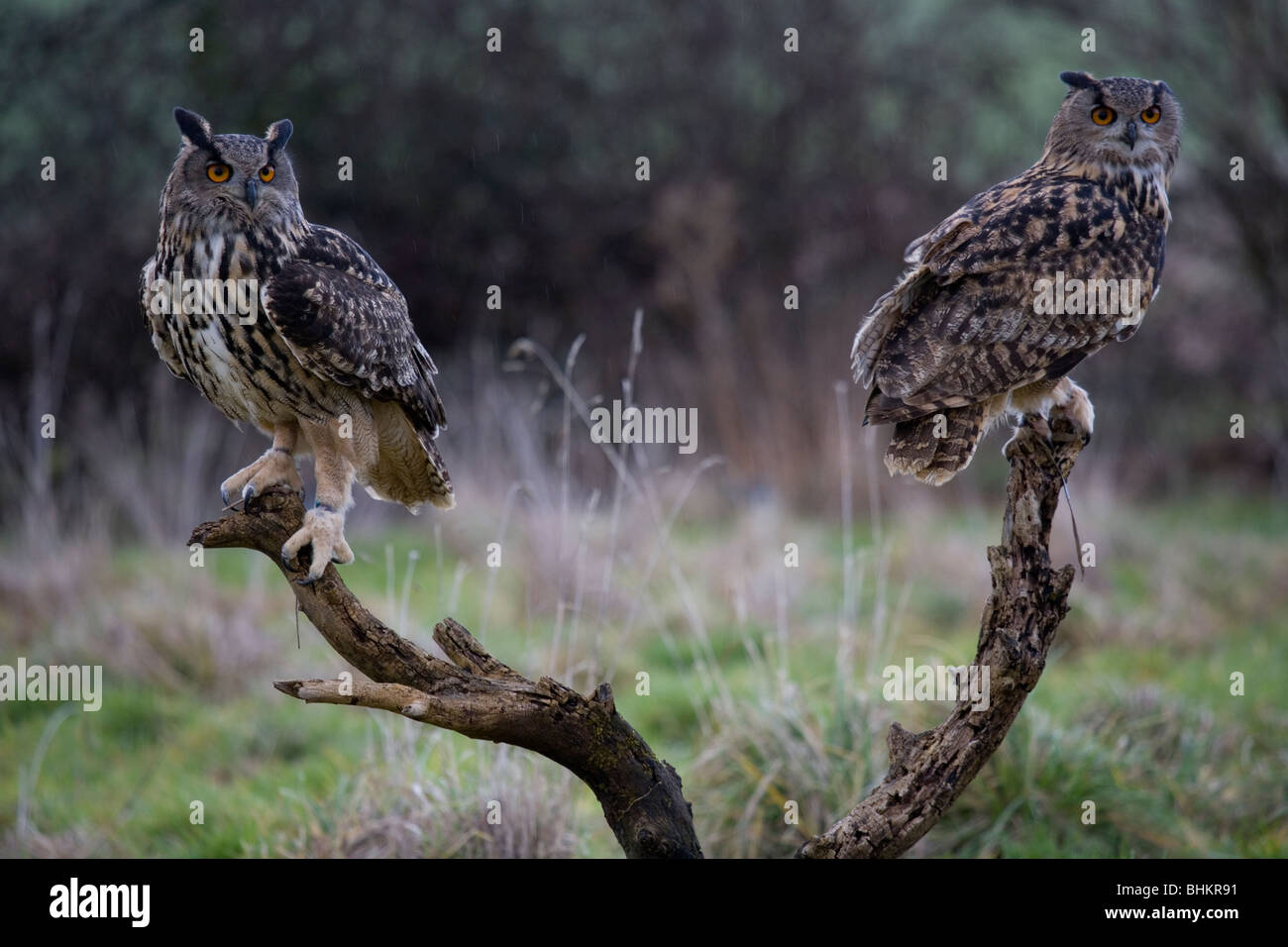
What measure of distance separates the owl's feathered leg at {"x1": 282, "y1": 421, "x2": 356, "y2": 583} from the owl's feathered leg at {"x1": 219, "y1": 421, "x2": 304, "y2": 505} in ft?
0.24

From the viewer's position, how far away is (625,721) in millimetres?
2867

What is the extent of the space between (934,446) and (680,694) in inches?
105

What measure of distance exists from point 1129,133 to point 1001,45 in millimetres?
9732

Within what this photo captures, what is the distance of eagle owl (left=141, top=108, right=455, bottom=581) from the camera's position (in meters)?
2.99

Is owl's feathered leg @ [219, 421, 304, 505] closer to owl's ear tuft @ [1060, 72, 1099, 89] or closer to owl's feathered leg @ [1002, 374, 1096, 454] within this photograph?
owl's feathered leg @ [1002, 374, 1096, 454]

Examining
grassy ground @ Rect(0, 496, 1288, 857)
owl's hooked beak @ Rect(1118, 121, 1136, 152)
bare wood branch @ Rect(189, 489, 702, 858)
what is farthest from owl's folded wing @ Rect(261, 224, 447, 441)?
owl's hooked beak @ Rect(1118, 121, 1136, 152)

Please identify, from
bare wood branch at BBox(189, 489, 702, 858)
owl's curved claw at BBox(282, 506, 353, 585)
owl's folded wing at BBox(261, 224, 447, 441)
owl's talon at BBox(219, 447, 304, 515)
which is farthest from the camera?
owl's talon at BBox(219, 447, 304, 515)

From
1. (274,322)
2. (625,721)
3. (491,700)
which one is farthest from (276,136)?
(625,721)

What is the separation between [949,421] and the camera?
10.3 feet

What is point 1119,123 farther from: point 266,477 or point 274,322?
point 266,477

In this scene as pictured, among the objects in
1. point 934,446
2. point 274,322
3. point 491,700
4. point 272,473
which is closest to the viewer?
point 491,700

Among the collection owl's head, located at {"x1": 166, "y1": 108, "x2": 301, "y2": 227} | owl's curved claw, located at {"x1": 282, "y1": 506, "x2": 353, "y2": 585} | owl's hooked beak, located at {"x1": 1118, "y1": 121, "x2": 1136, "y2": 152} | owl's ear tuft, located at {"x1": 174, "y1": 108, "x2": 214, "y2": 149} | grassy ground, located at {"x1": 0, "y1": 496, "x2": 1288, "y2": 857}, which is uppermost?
owl's hooked beak, located at {"x1": 1118, "y1": 121, "x2": 1136, "y2": 152}

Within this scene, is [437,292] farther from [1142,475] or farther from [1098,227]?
[1098,227]
